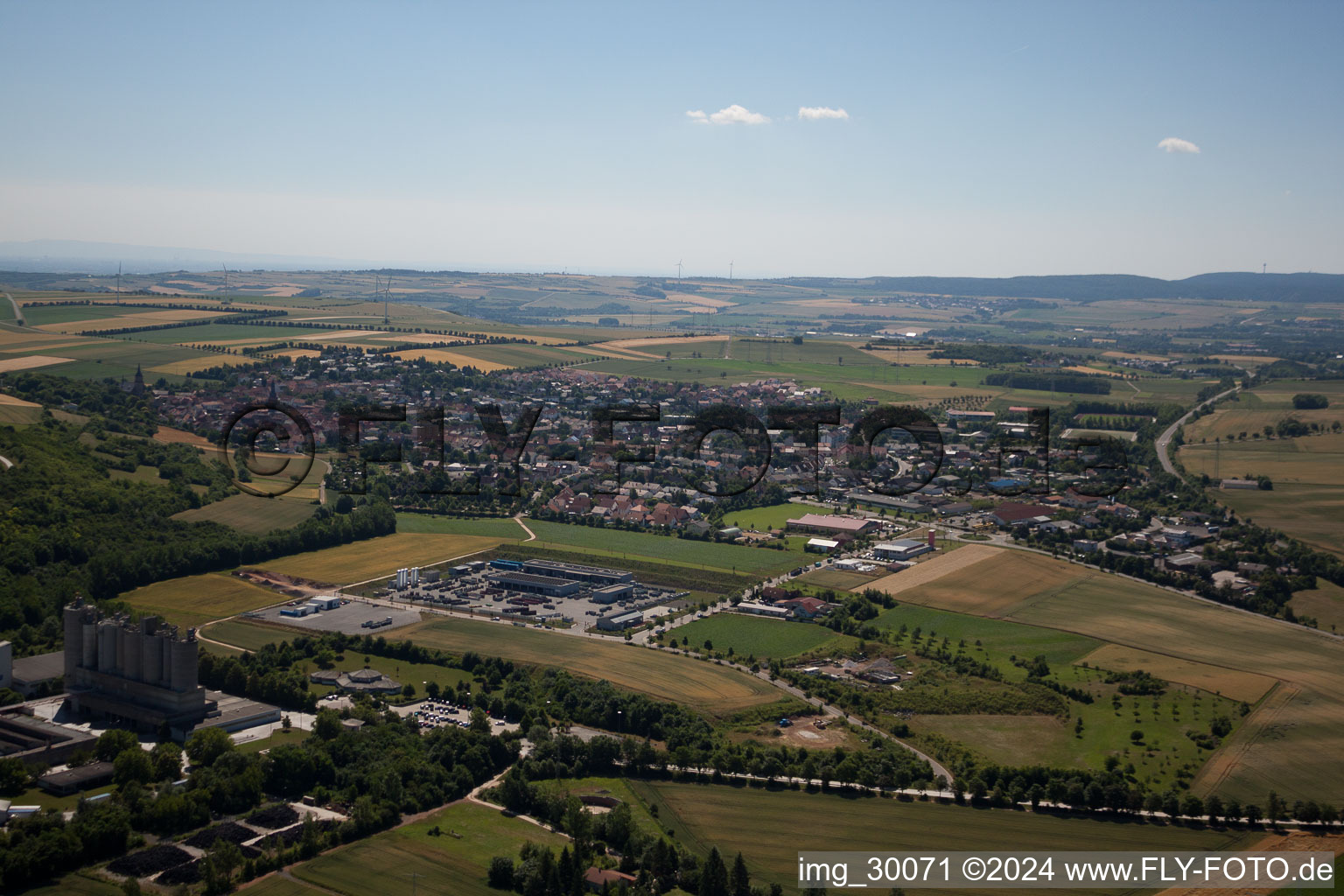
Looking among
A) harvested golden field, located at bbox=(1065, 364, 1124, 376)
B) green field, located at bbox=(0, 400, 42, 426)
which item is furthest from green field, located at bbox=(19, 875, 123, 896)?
harvested golden field, located at bbox=(1065, 364, 1124, 376)

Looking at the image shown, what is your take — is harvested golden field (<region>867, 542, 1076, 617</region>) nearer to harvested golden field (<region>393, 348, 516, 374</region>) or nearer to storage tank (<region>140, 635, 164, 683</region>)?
storage tank (<region>140, 635, 164, 683</region>)

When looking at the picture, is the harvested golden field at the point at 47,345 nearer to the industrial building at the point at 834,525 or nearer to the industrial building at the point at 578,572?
the industrial building at the point at 578,572

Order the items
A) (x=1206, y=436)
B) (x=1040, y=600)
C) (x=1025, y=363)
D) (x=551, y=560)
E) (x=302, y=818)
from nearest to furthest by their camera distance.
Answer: (x=302, y=818) < (x=1040, y=600) < (x=551, y=560) < (x=1206, y=436) < (x=1025, y=363)

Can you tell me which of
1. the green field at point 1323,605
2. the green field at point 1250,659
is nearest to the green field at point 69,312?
the green field at point 1250,659

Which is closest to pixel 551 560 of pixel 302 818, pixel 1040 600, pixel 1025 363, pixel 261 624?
pixel 261 624

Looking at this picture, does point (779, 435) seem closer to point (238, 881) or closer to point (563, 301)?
point (238, 881)

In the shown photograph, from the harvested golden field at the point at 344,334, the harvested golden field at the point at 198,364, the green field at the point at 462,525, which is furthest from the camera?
the harvested golden field at the point at 344,334
